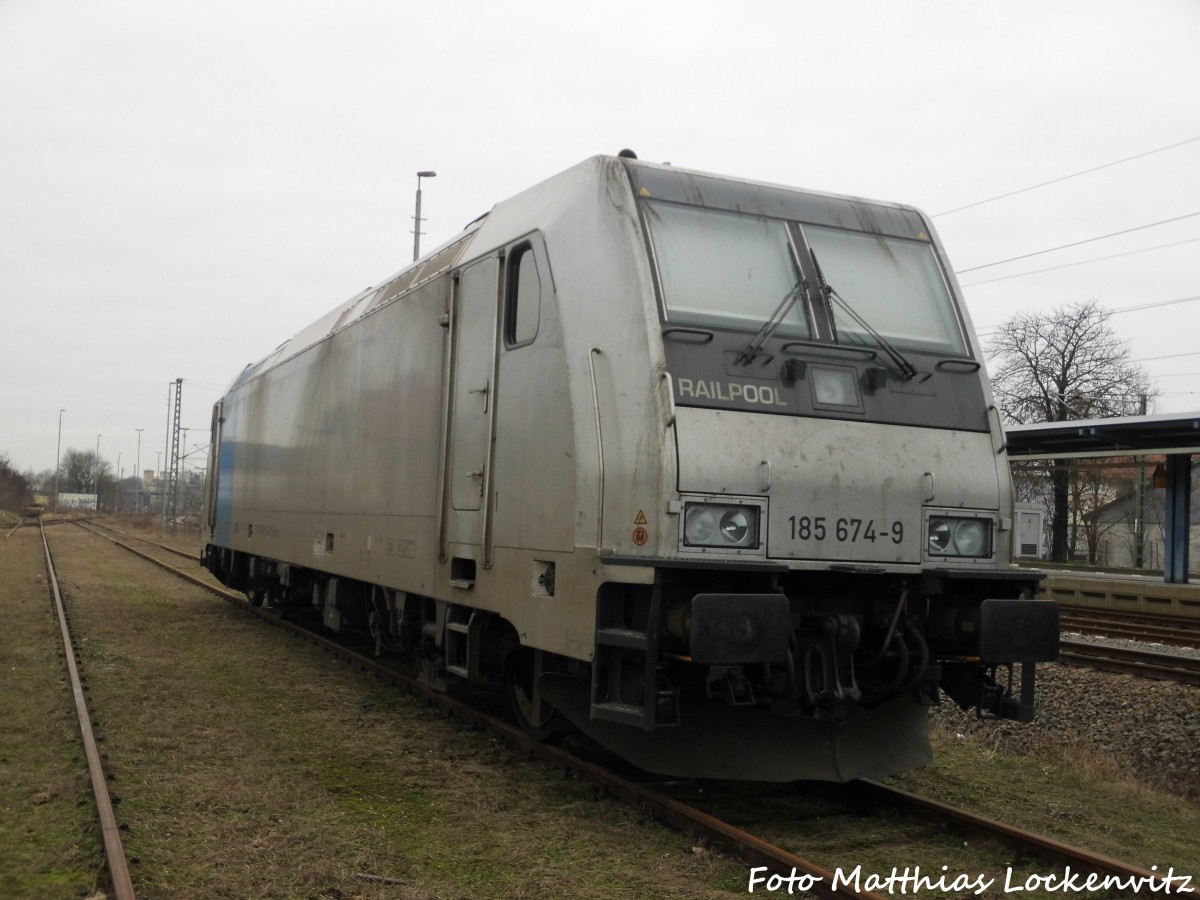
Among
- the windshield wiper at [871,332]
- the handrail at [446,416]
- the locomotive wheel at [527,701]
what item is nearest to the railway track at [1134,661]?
the windshield wiper at [871,332]

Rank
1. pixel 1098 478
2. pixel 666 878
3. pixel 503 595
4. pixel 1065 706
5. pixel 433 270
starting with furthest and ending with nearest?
pixel 1098 478 < pixel 1065 706 < pixel 433 270 < pixel 503 595 < pixel 666 878

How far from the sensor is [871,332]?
6.21m

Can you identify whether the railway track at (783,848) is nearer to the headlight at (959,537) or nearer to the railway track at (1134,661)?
the headlight at (959,537)

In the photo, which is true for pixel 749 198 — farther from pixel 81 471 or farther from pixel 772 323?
pixel 81 471

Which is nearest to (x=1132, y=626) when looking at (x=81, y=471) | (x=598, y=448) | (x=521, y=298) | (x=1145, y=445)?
(x=1145, y=445)

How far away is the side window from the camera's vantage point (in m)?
6.42

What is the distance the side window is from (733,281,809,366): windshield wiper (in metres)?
1.25

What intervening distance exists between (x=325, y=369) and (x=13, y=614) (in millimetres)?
7044

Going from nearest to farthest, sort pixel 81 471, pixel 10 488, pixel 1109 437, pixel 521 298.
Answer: pixel 521 298 < pixel 1109 437 < pixel 10 488 < pixel 81 471

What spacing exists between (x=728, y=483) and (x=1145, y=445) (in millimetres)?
15389

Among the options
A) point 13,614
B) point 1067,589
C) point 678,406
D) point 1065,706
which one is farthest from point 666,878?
point 1067,589

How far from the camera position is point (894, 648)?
580 centimetres

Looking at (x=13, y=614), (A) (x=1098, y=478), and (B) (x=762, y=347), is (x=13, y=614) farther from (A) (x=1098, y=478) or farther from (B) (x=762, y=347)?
(A) (x=1098, y=478)

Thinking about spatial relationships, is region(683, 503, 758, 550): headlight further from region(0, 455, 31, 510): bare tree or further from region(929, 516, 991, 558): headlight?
region(0, 455, 31, 510): bare tree
